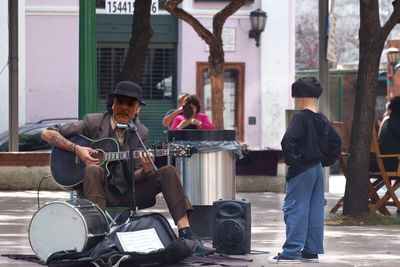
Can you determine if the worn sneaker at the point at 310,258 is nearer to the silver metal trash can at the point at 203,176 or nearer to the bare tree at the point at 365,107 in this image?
the silver metal trash can at the point at 203,176

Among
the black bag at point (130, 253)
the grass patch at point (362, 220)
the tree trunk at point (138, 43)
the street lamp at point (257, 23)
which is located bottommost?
the grass patch at point (362, 220)

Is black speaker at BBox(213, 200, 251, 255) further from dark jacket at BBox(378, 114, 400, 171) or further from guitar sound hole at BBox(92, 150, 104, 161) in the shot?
dark jacket at BBox(378, 114, 400, 171)

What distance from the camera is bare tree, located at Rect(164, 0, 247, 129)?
2042 cm

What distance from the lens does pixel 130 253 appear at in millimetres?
9641

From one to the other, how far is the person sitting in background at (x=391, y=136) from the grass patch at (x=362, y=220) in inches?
33.6

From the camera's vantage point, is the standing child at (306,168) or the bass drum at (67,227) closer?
the bass drum at (67,227)

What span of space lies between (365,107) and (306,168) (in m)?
4.43

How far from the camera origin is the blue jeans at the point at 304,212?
1045 centimetres

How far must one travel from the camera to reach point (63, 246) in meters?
9.77

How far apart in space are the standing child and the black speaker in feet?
1.51

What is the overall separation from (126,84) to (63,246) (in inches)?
60.8

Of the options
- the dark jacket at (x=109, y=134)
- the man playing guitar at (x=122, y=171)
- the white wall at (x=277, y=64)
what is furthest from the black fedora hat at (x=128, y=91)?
the white wall at (x=277, y=64)

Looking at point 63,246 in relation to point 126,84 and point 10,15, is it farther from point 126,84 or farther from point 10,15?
point 10,15

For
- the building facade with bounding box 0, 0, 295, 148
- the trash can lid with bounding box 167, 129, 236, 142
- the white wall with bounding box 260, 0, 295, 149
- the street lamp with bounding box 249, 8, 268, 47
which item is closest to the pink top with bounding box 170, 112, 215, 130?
the trash can lid with bounding box 167, 129, 236, 142
